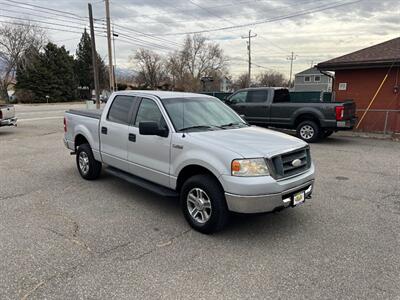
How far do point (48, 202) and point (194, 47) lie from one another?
76682mm

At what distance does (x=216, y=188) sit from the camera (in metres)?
3.71

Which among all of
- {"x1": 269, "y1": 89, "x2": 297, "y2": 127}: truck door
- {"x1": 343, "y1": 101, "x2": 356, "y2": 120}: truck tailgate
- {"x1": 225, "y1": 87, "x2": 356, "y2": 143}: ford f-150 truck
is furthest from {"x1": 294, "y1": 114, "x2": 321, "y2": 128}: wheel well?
{"x1": 343, "y1": 101, "x2": 356, "y2": 120}: truck tailgate

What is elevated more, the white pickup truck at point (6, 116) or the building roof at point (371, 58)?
the building roof at point (371, 58)

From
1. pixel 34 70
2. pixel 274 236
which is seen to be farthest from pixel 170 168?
pixel 34 70

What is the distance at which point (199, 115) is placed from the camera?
4703mm

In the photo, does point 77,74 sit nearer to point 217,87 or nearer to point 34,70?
point 34,70

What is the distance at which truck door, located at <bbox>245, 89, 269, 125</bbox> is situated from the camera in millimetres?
11922

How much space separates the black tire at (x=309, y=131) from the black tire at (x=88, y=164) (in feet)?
24.8

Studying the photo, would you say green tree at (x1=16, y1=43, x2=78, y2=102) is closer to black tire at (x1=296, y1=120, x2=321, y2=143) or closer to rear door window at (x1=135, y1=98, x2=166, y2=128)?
black tire at (x1=296, y1=120, x2=321, y2=143)

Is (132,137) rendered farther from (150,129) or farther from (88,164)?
(88,164)

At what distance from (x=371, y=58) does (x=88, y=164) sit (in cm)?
1240

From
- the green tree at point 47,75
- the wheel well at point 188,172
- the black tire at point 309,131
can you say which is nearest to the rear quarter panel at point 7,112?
the wheel well at point 188,172

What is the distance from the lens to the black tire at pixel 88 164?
235 inches

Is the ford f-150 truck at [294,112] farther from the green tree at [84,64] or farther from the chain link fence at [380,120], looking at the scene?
the green tree at [84,64]
